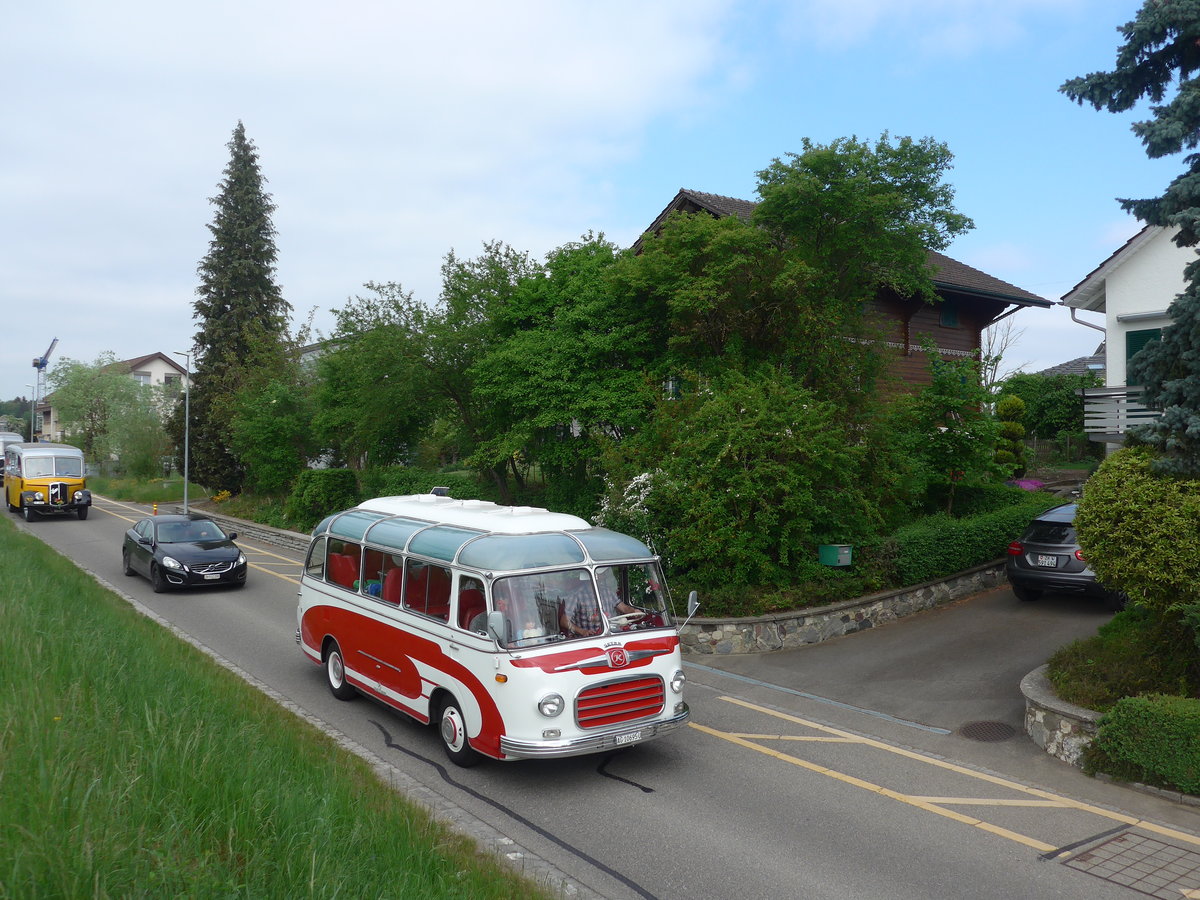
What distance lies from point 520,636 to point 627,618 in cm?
116

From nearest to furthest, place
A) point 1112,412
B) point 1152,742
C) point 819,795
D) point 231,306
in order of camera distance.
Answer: point 1152,742, point 819,795, point 1112,412, point 231,306

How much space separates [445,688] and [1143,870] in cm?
603

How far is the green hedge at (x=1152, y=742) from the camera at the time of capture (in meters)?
7.56

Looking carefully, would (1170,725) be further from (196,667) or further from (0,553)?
(0,553)

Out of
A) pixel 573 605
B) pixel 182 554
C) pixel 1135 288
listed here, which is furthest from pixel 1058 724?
pixel 182 554

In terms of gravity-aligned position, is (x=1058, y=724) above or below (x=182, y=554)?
below

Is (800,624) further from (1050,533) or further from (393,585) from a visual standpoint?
(393,585)

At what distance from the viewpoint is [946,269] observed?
92.8ft

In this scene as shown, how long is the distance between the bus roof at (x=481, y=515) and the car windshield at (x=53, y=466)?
28.3 metres

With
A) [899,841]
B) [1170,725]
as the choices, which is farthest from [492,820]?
[1170,725]

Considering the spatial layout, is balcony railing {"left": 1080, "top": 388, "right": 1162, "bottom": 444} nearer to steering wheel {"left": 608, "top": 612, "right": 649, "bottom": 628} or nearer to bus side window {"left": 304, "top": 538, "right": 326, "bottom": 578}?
steering wheel {"left": 608, "top": 612, "right": 649, "bottom": 628}

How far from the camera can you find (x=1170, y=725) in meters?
7.65

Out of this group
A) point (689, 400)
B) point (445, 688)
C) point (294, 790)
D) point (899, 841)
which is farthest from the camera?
point (689, 400)

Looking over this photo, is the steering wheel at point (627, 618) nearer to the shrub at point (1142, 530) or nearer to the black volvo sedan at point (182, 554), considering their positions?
the shrub at point (1142, 530)
